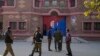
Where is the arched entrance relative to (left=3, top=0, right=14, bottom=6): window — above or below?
below

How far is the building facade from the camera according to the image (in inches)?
1757

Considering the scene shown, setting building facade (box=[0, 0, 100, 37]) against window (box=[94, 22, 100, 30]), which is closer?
building facade (box=[0, 0, 100, 37])

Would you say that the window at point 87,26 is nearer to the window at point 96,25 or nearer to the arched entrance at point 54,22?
the window at point 96,25

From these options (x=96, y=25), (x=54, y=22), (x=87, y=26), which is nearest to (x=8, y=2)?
(x=54, y=22)

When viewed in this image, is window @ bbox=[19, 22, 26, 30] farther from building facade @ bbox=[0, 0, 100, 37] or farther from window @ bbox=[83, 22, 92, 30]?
window @ bbox=[83, 22, 92, 30]

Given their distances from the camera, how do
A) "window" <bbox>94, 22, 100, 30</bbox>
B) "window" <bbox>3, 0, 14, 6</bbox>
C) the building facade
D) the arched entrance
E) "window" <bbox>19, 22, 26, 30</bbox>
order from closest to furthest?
1. the building facade
2. "window" <bbox>94, 22, 100, 30</bbox>
3. "window" <bbox>19, 22, 26, 30</bbox>
4. "window" <bbox>3, 0, 14, 6</bbox>
5. the arched entrance

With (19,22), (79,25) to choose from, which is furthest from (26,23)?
(79,25)

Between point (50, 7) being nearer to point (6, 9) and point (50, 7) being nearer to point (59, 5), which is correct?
point (59, 5)

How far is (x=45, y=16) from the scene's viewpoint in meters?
47.6

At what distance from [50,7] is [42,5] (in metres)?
1.24

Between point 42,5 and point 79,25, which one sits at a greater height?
point 42,5

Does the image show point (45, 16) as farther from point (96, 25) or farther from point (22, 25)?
point (96, 25)

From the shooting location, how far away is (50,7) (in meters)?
46.8

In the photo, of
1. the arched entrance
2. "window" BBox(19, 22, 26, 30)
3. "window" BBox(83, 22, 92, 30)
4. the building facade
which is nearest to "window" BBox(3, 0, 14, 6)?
the building facade
